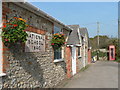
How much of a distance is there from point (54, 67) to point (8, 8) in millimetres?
4056

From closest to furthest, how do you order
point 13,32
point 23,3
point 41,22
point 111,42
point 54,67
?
point 13,32 < point 23,3 < point 41,22 < point 54,67 < point 111,42

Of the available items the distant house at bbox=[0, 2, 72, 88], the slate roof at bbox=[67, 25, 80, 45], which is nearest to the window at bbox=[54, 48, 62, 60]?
the distant house at bbox=[0, 2, 72, 88]

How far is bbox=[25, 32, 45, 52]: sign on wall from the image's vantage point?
4.86 metres

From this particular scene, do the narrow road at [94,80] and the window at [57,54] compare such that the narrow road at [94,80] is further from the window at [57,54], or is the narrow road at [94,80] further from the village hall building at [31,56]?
the window at [57,54]

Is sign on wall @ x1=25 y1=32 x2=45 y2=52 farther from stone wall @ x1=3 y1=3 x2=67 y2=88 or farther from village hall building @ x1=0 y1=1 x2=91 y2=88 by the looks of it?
stone wall @ x1=3 y1=3 x2=67 y2=88

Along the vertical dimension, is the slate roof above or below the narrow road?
above

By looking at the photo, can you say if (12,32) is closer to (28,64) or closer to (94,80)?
(28,64)

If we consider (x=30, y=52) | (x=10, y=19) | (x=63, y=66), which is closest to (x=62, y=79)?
(x=63, y=66)

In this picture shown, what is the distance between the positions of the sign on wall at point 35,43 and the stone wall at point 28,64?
152 mm

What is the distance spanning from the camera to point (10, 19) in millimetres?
3928

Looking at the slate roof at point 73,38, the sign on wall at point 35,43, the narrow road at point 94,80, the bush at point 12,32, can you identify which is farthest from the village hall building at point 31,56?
the slate roof at point 73,38

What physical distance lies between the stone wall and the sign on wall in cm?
15

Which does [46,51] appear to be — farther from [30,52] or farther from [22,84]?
[22,84]

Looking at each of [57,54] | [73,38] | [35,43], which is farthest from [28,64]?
[73,38]
